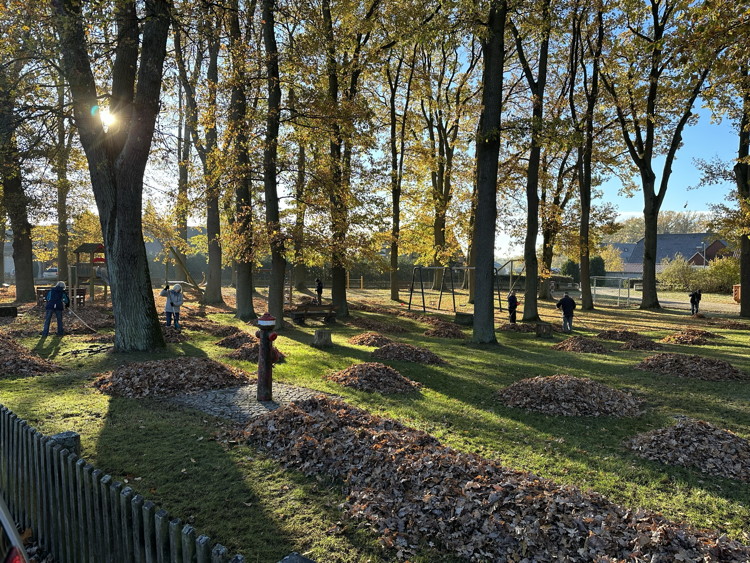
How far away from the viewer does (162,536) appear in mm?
2625

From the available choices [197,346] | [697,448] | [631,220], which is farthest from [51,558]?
[631,220]

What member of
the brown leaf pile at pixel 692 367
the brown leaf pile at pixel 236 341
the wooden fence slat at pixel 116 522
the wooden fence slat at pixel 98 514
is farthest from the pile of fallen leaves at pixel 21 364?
the brown leaf pile at pixel 692 367

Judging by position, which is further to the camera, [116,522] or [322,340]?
[322,340]

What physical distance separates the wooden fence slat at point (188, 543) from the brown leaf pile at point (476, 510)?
1.86 metres

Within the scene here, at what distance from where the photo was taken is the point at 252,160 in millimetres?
15922

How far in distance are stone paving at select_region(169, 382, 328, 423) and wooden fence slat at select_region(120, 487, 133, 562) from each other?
12.7 feet

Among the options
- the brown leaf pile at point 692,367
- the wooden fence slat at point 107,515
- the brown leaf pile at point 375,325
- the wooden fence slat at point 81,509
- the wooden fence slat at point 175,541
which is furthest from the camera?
the brown leaf pile at point 375,325

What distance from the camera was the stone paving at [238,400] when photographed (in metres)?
7.19

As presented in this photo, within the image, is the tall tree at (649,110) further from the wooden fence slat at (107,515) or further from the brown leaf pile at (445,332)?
the wooden fence slat at (107,515)

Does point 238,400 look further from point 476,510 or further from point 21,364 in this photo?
point 21,364

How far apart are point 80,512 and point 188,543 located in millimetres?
1447

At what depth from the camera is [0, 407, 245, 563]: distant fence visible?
103 inches

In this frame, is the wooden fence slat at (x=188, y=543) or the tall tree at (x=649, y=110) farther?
the tall tree at (x=649, y=110)

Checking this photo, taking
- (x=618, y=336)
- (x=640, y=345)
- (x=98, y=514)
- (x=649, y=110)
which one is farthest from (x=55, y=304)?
(x=649, y=110)
